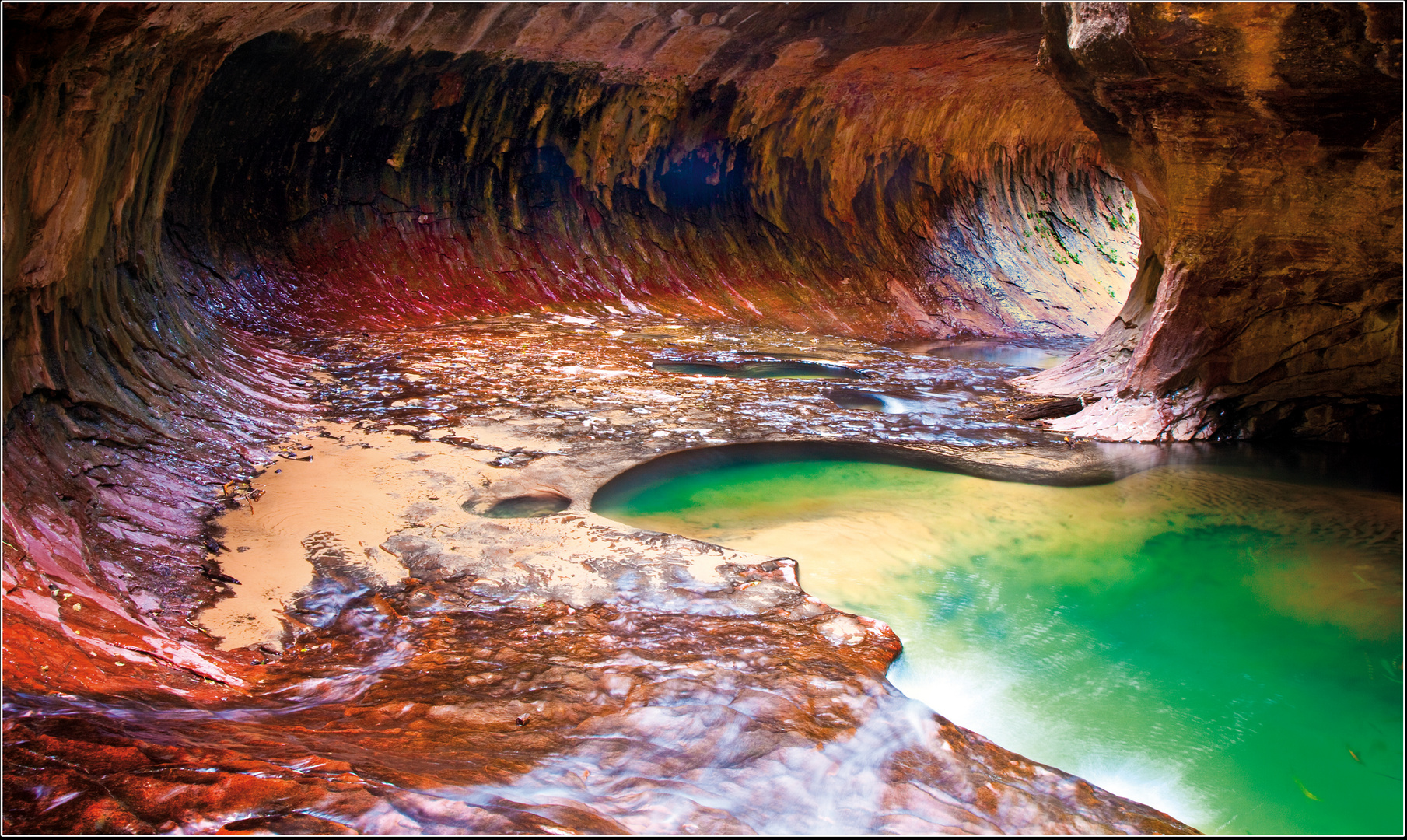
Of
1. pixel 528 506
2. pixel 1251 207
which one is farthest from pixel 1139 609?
pixel 1251 207

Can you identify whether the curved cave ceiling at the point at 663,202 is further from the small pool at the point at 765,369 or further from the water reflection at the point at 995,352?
the small pool at the point at 765,369

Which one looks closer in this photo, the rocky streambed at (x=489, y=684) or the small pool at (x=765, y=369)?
the rocky streambed at (x=489, y=684)

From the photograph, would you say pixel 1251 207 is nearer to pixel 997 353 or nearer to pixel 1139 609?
pixel 1139 609

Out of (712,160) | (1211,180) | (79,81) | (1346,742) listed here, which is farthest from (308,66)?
(1346,742)

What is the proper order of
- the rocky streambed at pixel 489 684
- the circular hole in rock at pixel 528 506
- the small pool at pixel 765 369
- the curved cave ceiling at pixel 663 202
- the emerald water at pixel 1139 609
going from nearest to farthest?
the rocky streambed at pixel 489 684
the emerald water at pixel 1139 609
the curved cave ceiling at pixel 663 202
the circular hole in rock at pixel 528 506
the small pool at pixel 765 369

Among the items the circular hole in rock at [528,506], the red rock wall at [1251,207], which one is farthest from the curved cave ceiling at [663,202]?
the circular hole in rock at [528,506]

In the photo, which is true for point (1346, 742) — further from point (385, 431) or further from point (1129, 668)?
point (385, 431)

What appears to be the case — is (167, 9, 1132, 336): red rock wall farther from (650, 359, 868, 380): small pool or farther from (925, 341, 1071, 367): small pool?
(650, 359, 868, 380): small pool
